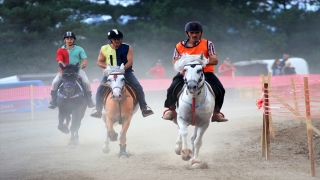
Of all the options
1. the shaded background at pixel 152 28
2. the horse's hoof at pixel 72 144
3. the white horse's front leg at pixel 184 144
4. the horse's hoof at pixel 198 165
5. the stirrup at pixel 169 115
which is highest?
the shaded background at pixel 152 28

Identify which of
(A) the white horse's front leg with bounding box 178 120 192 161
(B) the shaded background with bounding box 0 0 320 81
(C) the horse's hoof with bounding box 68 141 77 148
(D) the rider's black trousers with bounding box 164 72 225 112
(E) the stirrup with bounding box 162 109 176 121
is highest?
(B) the shaded background with bounding box 0 0 320 81

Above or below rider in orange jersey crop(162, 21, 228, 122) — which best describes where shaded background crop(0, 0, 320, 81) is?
above

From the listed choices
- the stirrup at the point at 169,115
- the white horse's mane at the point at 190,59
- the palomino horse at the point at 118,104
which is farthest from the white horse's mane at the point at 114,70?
the white horse's mane at the point at 190,59

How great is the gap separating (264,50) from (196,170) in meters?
37.5

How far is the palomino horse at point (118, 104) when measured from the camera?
11.9 metres

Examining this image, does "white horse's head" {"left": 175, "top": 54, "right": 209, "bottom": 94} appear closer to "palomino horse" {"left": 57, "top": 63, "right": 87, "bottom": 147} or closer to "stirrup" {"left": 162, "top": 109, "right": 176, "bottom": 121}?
"stirrup" {"left": 162, "top": 109, "right": 176, "bottom": 121}

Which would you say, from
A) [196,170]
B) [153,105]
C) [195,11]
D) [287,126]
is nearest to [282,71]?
[153,105]

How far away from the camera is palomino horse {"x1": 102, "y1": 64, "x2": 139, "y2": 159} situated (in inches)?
468

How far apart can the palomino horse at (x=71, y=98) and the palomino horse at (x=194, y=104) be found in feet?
15.2

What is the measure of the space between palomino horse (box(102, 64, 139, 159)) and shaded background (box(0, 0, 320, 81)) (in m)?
27.5

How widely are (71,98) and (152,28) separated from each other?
29489mm

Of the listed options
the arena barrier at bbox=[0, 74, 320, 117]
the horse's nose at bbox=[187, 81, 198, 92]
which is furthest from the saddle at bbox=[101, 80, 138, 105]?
the arena barrier at bbox=[0, 74, 320, 117]

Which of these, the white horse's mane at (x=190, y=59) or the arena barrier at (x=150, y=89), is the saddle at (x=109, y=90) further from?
the arena barrier at (x=150, y=89)

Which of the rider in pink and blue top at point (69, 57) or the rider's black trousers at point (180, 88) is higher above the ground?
the rider in pink and blue top at point (69, 57)
